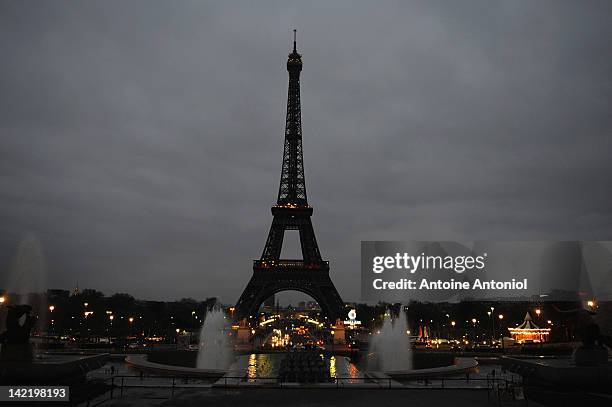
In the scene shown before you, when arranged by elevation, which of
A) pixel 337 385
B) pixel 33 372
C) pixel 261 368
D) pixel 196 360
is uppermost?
pixel 33 372

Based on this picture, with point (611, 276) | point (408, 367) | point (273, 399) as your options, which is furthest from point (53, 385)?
point (611, 276)

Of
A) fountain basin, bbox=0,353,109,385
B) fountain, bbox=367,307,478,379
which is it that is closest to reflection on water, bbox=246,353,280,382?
fountain, bbox=367,307,478,379

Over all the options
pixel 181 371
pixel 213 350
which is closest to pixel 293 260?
pixel 213 350

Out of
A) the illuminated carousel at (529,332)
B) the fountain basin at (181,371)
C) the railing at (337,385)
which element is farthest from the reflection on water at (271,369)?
the illuminated carousel at (529,332)

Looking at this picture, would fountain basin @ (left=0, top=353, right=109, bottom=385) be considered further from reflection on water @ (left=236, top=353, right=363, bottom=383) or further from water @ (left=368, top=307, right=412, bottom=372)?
water @ (left=368, top=307, right=412, bottom=372)

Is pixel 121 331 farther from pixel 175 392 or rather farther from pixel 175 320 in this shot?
pixel 175 392

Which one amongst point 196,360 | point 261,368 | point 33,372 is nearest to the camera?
point 33,372

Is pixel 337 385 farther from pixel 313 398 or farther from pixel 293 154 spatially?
pixel 293 154
